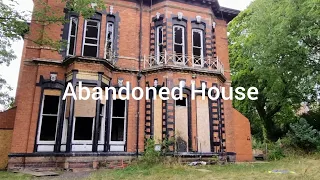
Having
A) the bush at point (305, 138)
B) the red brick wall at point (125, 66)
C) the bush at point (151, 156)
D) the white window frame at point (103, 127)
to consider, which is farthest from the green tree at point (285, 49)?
the white window frame at point (103, 127)

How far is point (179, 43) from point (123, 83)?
429 cm

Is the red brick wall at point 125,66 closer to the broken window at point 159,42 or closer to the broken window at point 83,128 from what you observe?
the broken window at point 159,42

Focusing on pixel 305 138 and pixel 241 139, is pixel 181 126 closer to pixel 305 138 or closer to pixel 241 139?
pixel 241 139

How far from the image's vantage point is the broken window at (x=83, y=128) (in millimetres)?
13112

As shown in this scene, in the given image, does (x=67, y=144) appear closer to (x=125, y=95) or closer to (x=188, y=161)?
(x=125, y=95)

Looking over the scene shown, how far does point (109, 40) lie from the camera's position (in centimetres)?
1484

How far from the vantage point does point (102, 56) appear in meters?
14.0

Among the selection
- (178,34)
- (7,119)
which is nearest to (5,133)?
(7,119)

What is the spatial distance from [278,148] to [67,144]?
45.7 ft

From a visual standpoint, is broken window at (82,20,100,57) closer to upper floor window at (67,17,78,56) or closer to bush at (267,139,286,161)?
upper floor window at (67,17,78,56)

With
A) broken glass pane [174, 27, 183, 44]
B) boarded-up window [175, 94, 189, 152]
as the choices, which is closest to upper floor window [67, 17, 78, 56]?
broken glass pane [174, 27, 183, 44]

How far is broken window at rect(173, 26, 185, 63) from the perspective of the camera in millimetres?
15055

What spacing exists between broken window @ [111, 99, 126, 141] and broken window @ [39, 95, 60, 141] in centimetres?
300

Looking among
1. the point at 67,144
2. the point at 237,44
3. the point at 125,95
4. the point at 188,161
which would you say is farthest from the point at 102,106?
the point at 237,44
